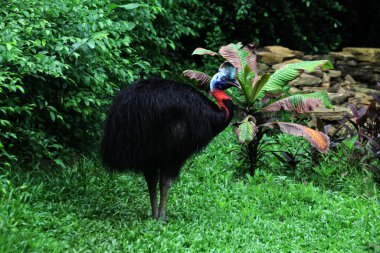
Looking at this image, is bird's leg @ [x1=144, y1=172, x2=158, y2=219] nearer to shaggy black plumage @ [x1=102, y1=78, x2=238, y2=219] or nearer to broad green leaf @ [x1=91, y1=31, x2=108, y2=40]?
shaggy black plumage @ [x1=102, y1=78, x2=238, y2=219]

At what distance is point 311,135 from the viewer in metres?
7.14

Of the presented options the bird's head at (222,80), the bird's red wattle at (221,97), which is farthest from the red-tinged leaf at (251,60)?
the bird's red wattle at (221,97)

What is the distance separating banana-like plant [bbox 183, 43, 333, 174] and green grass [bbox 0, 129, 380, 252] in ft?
1.76

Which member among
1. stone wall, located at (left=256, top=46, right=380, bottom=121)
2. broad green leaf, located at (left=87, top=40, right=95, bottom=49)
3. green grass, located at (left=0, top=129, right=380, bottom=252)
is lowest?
stone wall, located at (left=256, top=46, right=380, bottom=121)

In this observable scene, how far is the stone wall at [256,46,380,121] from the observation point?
942cm

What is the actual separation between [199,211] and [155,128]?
1.10 m

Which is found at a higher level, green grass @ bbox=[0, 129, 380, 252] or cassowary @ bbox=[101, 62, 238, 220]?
cassowary @ bbox=[101, 62, 238, 220]

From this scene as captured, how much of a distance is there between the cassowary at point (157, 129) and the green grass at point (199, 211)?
1.65 ft

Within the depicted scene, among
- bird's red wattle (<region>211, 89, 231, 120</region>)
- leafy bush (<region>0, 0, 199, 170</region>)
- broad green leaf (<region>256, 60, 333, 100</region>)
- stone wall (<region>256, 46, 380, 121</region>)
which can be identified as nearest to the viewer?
leafy bush (<region>0, 0, 199, 170</region>)

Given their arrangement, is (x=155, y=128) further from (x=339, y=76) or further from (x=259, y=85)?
(x=339, y=76)

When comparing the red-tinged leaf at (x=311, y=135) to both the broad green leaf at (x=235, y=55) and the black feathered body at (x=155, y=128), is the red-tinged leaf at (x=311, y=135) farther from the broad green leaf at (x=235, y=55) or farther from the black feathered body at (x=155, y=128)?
the black feathered body at (x=155, y=128)

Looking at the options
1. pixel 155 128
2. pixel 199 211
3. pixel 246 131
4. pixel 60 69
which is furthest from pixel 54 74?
pixel 246 131

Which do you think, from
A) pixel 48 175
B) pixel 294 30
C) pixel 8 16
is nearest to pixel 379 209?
pixel 48 175

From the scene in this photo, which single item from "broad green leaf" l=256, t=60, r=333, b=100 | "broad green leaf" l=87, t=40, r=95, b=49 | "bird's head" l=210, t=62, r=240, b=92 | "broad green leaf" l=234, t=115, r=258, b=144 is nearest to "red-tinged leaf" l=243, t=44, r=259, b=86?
"broad green leaf" l=256, t=60, r=333, b=100
